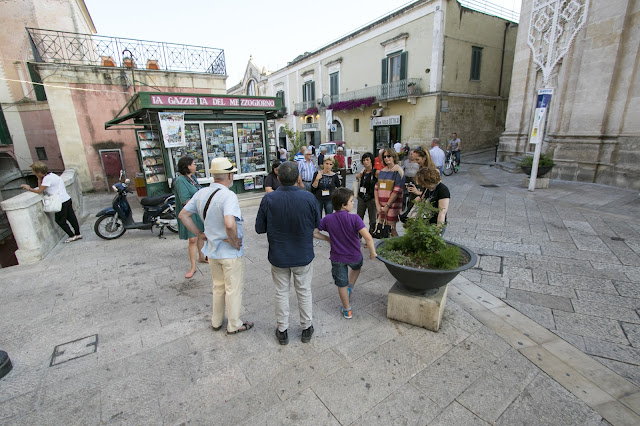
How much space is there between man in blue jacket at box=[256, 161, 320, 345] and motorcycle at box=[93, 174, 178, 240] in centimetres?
408

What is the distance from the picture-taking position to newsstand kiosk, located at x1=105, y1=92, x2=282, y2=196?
729 centimetres

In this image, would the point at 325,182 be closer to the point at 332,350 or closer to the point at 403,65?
the point at 332,350

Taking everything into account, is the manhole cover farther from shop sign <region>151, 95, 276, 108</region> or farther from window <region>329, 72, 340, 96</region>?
window <region>329, 72, 340, 96</region>

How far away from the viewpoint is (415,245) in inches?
116

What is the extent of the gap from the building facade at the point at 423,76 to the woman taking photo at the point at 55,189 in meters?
14.7

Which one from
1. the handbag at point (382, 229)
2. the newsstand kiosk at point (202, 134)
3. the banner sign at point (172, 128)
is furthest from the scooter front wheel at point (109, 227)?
the handbag at point (382, 229)

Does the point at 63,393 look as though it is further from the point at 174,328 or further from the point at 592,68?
the point at 592,68

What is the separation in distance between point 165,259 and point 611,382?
5505 mm

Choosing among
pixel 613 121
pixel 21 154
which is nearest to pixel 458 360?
pixel 613 121

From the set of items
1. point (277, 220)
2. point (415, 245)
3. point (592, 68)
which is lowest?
point (415, 245)

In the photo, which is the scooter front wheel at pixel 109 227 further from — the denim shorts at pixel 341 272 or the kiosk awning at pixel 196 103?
the denim shorts at pixel 341 272

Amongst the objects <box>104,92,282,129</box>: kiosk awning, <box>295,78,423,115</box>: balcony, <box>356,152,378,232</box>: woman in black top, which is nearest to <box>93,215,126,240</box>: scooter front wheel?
<box>104,92,282,129</box>: kiosk awning

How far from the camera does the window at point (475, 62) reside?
648 inches

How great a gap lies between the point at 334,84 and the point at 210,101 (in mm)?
16911
